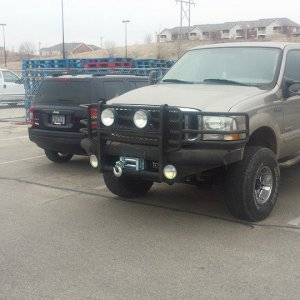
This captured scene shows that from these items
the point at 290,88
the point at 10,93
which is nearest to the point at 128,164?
the point at 290,88

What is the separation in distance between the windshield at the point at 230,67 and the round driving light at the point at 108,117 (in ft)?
4.59

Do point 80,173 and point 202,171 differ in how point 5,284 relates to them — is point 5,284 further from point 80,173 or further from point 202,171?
point 80,173

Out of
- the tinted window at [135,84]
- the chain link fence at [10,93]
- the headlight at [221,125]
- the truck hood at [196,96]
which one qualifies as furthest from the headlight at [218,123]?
the chain link fence at [10,93]

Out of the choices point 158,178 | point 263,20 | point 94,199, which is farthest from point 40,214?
point 263,20

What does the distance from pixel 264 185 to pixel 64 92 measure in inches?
158

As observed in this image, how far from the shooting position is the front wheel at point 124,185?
641cm

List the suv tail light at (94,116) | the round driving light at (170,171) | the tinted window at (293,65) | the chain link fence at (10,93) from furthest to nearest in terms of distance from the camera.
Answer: the chain link fence at (10,93)
the tinted window at (293,65)
the suv tail light at (94,116)
the round driving light at (170,171)

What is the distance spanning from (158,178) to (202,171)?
0.47 meters

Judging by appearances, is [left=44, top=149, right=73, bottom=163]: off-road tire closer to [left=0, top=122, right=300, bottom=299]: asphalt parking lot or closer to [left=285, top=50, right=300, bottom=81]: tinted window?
[left=0, top=122, right=300, bottom=299]: asphalt parking lot

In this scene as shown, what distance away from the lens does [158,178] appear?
515 cm

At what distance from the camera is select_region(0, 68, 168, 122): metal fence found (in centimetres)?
1539

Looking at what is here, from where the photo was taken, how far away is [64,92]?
8242 millimetres

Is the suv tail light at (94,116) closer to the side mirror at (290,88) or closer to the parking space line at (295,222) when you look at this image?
the side mirror at (290,88)

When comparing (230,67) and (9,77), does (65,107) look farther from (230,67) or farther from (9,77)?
(9,77)
